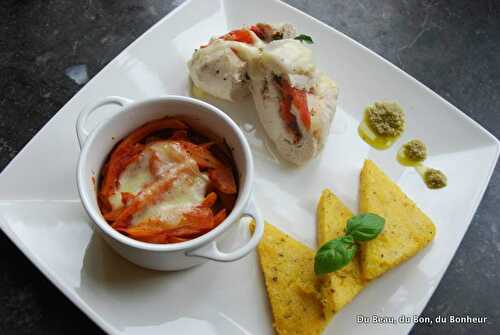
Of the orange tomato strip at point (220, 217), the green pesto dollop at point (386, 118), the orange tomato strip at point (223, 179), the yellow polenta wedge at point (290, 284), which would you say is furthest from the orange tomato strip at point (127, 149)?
the green pesto dollop at point (386, 118)

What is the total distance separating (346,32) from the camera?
244 cm

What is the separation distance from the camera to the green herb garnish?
143cm

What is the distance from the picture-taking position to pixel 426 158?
1.78 m

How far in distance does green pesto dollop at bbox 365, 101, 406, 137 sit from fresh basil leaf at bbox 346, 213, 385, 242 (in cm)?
40

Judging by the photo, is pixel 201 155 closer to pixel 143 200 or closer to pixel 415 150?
pixel 143 200

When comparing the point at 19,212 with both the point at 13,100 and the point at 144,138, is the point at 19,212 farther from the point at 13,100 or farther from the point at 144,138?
the point at 13,100

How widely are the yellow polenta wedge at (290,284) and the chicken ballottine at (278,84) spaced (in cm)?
32

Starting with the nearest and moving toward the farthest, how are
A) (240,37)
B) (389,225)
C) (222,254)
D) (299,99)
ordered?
1. (222,254)
2. (389,225)
3. (299,99)
4. (240,37)

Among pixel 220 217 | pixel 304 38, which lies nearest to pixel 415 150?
pixel 304 38

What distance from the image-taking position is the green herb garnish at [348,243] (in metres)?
1.43

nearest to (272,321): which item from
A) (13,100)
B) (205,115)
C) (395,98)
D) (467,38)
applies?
(205,115)

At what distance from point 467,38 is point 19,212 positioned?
212 cm

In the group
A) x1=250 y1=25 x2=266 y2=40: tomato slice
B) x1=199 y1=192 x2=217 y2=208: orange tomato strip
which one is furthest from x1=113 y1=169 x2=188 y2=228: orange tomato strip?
x1=250 y1=25 x2=266 y2=40: tomato slice

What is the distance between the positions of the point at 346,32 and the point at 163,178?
1420 mm
